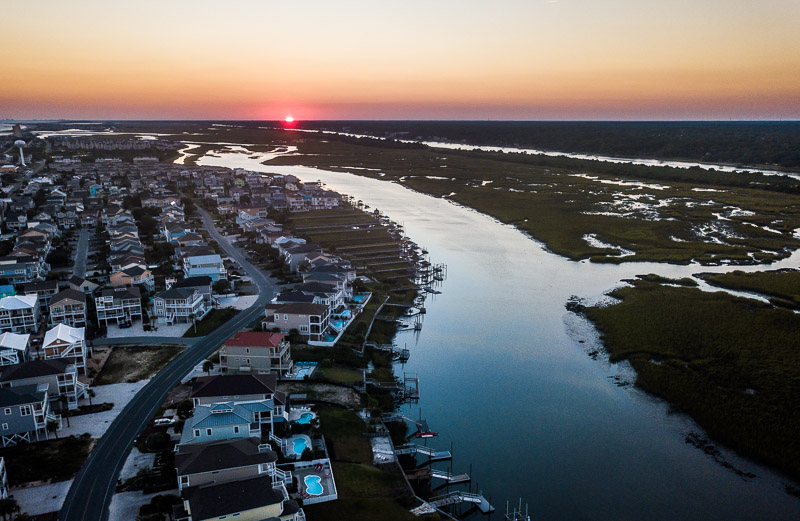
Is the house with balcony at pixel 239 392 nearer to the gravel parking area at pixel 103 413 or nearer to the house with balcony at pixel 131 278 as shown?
the gravel parking area at pixel 103 413

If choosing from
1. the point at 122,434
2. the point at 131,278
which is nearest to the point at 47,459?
the point at 122,434

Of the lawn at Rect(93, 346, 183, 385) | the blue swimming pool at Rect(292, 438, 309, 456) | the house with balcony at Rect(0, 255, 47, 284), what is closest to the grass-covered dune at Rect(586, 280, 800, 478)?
the blue swimming pool at Rect(292, 438, 309, 456)

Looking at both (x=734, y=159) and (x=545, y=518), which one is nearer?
(x=545, y=518)

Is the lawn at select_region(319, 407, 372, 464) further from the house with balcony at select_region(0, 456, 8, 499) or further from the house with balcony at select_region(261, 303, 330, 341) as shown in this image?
the house with balcony at select_region(0, 456, 8, 499)

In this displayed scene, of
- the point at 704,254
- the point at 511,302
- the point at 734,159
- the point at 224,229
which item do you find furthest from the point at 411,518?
the point at 734,159

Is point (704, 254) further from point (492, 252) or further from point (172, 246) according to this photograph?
point (172, 246)

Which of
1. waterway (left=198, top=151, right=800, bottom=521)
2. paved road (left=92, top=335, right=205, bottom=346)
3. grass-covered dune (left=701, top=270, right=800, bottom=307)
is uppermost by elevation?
grass-covered dune (left=701, top=270, right=800, bottom=307)
